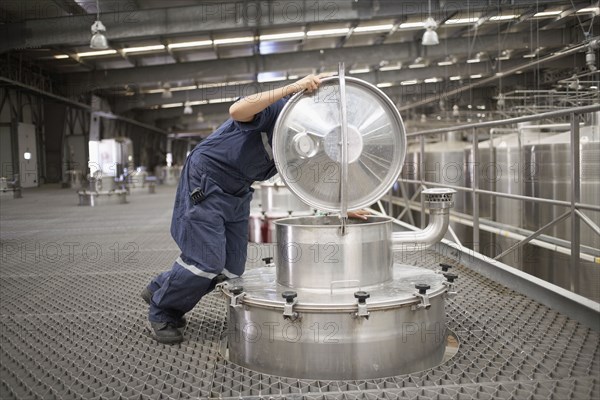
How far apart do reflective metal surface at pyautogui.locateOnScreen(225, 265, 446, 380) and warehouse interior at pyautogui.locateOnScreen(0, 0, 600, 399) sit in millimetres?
16

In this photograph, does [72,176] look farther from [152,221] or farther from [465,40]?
[465,40]

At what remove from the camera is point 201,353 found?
2.51 metres

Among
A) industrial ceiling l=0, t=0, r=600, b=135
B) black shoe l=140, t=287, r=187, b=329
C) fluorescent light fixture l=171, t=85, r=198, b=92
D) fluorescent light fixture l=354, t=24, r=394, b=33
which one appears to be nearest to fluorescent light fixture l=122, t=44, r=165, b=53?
industrial ceiling l=0, t=0, r=600, b=135

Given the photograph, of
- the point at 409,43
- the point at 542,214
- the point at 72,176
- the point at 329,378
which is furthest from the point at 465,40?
the point at 329,378

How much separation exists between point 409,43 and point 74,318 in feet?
42.7

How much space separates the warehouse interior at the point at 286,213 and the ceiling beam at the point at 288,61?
0.16 ft

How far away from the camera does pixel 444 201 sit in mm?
2670

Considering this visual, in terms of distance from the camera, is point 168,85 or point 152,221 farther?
point 168,85

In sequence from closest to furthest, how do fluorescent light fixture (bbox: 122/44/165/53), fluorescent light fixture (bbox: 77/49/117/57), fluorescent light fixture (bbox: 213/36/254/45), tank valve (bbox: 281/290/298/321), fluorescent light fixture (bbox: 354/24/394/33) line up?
tank valve (bbox: 281/290/298/321)
fluorescent light fixture (bbox: 354/24/394/33)
fluorescent light fixture (bbox: 213/36/254/45)
fluorescent light fixture (bbox: 122/44/165/53)
fluorescent light fixture (bbox: 77/49/117/57)

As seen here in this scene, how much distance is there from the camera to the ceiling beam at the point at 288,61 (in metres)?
13.6

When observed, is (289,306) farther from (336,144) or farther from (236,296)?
(336,144)

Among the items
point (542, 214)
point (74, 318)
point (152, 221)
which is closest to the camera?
point (74, 318)

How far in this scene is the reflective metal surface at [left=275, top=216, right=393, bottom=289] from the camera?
2.34 meters

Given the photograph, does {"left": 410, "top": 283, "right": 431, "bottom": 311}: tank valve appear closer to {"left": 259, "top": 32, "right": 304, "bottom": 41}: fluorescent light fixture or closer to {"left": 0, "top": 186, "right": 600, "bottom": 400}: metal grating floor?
{"left": 0, "top": 186, "right": 600, "bottom": 400}: metal grating floor
